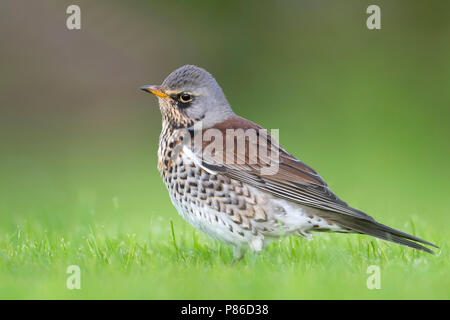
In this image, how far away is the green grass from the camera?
4664mm

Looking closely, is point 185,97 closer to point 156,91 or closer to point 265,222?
point 156,91

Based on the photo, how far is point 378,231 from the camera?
564cm

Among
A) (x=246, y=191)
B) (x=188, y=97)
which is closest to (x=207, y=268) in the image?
(x=246, y=191)

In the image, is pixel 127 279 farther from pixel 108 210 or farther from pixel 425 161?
pixel 425 161

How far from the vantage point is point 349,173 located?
12633mm

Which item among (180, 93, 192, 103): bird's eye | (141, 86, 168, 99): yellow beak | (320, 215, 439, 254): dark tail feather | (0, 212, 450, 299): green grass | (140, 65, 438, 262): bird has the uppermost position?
(141, 86, 168, 99): yellow beak

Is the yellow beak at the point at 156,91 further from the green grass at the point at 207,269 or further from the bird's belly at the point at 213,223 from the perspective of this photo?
the green grass at the point at 207,269

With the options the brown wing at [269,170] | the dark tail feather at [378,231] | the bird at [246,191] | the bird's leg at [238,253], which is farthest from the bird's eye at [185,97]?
the dark tail feather at [378,231]

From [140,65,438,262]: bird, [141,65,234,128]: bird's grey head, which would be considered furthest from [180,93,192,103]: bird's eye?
[140,65,438,262]: bird

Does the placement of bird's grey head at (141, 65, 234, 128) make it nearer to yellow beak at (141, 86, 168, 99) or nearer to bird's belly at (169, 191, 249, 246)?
yellow beak at (141, 86, 168, 99)

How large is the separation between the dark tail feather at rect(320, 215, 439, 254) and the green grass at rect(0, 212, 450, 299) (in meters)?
0.18

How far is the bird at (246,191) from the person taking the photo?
5.68 metres

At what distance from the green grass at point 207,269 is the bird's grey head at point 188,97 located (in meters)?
1.25

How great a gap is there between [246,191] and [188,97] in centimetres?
122
